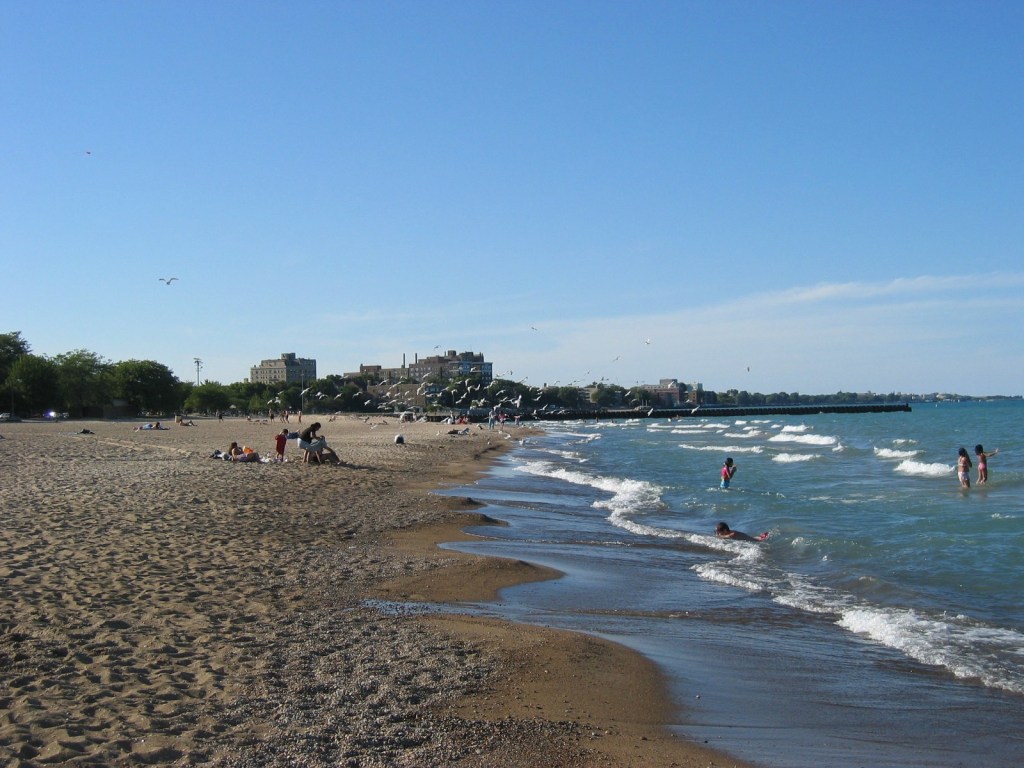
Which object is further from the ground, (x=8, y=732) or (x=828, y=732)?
(x=8, y=732)

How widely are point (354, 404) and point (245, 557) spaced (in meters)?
149

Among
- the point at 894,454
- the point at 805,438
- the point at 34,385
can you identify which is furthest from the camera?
the point at 34,385

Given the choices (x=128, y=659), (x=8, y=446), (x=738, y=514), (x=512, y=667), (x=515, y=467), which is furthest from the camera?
(x=515, y=467)

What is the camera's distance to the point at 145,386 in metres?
100

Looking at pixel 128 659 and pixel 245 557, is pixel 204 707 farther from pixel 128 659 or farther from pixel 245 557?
pixel 245 557

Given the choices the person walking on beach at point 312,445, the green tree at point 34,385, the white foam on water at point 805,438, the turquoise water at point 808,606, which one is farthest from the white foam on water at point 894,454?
the green tree at point 34,385

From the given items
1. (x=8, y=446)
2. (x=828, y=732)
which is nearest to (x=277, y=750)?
(x=828, y=732)

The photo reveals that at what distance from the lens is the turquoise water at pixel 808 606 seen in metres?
6.23

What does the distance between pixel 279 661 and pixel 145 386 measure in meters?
102

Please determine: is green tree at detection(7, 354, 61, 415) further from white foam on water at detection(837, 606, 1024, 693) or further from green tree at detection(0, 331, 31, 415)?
white foam on water at detection(837, 606, 1024, 693)

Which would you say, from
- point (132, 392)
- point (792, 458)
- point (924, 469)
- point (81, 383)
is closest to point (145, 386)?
point (132, 392)

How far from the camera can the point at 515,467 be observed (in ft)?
115

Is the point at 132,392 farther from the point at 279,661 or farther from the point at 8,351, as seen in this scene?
the point at 279,661

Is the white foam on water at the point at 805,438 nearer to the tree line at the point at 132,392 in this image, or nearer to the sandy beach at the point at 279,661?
the tree line at the point at 132,392
